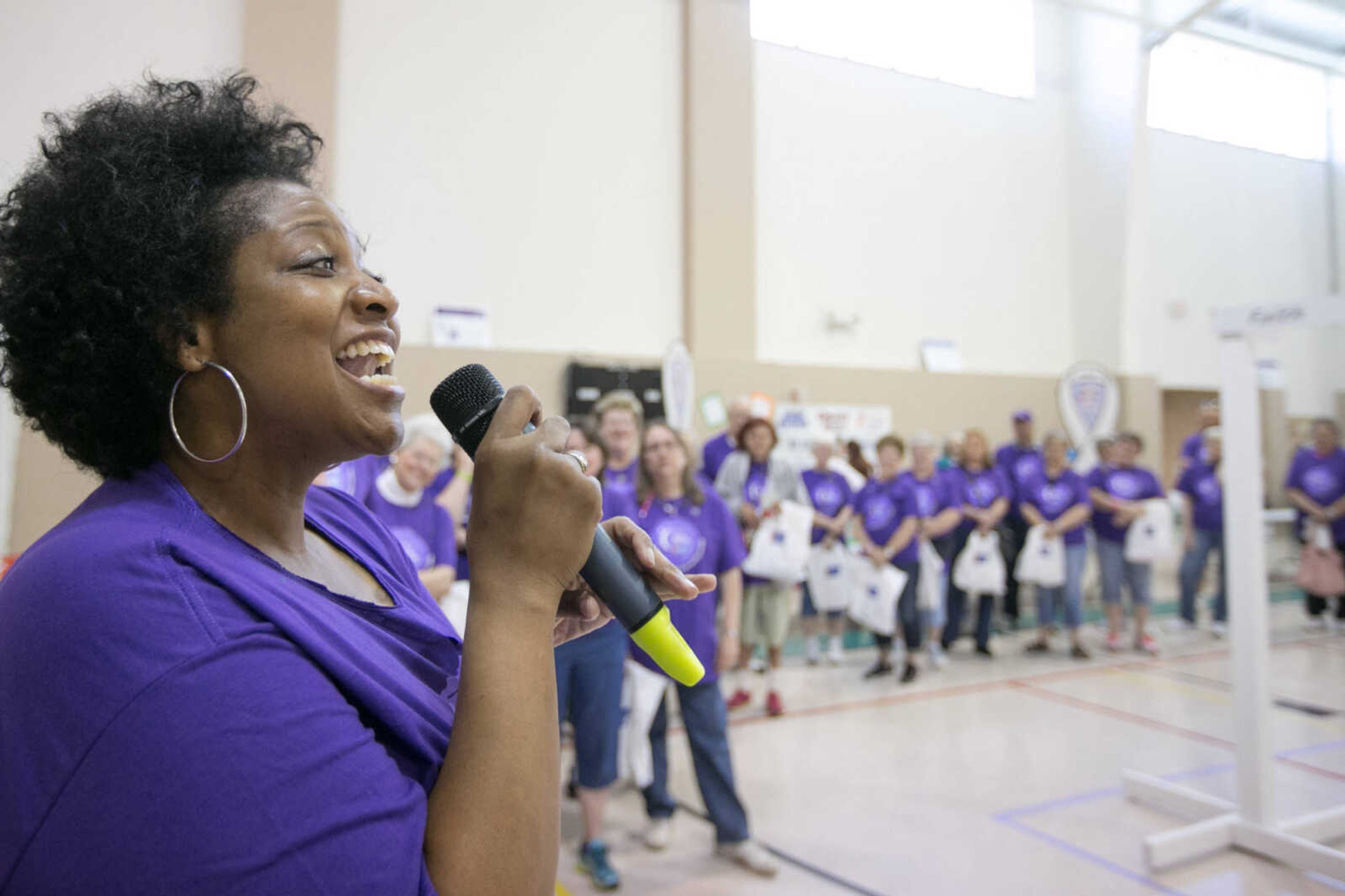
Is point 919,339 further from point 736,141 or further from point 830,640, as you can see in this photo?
point 830,640

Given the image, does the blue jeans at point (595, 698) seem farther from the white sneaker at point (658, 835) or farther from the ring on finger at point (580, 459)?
the ring on finger at point (580, 459)

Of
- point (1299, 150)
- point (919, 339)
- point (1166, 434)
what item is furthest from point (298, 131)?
point (1299, 150)

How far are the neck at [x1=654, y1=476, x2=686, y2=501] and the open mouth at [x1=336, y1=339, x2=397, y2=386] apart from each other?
2855 mm

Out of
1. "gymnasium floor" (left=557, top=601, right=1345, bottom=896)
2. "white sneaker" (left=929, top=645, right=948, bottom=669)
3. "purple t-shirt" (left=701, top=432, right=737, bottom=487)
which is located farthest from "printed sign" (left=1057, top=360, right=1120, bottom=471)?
"purple t-shirt" (left=701, top=432, right=737, bottom=487)

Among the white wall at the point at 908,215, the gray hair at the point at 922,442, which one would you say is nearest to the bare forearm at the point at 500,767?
the gray hair at the point at 922,442

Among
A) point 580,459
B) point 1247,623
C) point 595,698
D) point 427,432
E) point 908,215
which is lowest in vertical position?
point 595,698

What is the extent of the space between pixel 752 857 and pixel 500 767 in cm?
304

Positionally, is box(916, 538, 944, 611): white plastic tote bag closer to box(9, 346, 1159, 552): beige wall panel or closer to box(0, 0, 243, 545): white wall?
box(9, 346, 1159, 552): beige wall panel

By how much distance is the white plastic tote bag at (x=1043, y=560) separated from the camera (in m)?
7.17

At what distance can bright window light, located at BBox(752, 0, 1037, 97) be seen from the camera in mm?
9539

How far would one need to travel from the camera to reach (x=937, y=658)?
6879mm

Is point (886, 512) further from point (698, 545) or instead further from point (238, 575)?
point (238, 575)

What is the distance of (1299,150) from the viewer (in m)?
12.6

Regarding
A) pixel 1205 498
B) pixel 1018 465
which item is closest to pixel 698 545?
pixel 1018 465
